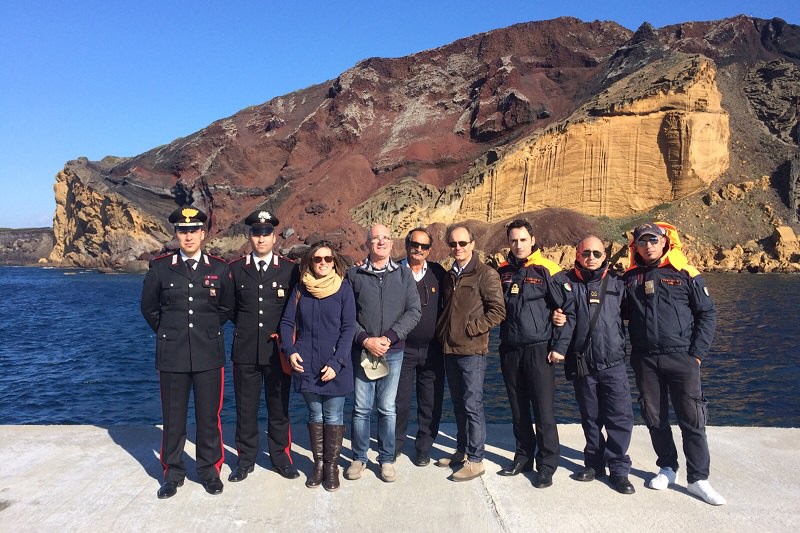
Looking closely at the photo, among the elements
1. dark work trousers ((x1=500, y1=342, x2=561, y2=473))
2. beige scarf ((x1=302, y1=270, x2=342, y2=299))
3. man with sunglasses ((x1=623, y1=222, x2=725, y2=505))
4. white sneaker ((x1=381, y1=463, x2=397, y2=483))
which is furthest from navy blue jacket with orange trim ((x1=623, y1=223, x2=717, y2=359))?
beige scarf ((x1=302, y1=270, x2=342, y2=299))

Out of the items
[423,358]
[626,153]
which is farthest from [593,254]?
[626,153]

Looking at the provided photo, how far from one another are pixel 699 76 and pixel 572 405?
51636mm

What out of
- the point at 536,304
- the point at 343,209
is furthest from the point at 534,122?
the point at 536,304

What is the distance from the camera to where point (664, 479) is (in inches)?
169

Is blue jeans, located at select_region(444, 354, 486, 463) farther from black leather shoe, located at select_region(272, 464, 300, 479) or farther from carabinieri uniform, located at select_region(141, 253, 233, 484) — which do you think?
carabinieri uniform, located at select_region(141, 253, 233, 484)

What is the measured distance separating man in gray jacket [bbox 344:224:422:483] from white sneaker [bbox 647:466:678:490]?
2100 mm

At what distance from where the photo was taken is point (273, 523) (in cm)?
363

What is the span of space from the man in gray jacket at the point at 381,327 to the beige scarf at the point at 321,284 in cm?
29

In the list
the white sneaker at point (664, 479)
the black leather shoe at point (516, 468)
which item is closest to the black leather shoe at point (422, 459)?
the black leather shoe at point (516, 468)

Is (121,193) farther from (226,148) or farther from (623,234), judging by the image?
(623,234)

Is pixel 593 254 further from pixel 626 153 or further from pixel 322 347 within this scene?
pixel 626 153

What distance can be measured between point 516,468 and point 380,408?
4.12ft

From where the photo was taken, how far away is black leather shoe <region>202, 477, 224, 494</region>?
4.09 m

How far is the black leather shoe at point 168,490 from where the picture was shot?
4.02m
